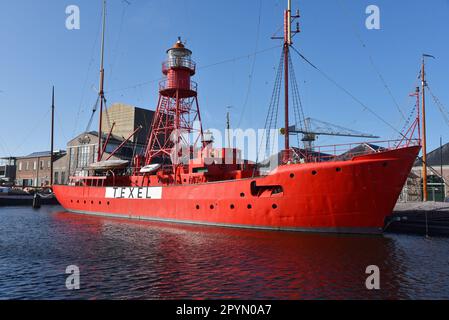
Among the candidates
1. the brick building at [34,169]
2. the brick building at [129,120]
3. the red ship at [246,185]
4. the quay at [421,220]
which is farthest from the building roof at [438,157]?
the brick building at [34,169]

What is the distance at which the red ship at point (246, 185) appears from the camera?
18688 mm

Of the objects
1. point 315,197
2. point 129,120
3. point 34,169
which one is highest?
point 129,120

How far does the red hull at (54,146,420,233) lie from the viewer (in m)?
18.6

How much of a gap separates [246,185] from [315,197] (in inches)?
178

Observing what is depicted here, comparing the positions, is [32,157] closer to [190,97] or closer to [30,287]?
[190,97]

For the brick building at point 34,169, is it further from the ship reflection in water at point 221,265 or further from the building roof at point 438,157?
the building roof at point 438,157

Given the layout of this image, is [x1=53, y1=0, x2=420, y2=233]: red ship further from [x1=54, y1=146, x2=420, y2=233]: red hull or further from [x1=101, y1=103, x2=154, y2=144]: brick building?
[x1=101, y1=103, x2=154, y2=144]: brick building

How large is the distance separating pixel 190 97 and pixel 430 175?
106 ft

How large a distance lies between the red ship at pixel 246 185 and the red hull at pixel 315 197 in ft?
0.15

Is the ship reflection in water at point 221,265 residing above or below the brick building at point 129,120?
below

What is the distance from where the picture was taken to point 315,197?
63.5ft

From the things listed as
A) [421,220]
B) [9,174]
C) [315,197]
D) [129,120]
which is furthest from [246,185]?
[9,174]

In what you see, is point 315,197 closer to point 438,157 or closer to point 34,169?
point 438,157

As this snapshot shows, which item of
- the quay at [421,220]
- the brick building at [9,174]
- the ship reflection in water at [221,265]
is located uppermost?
the brick building at [9,174]
